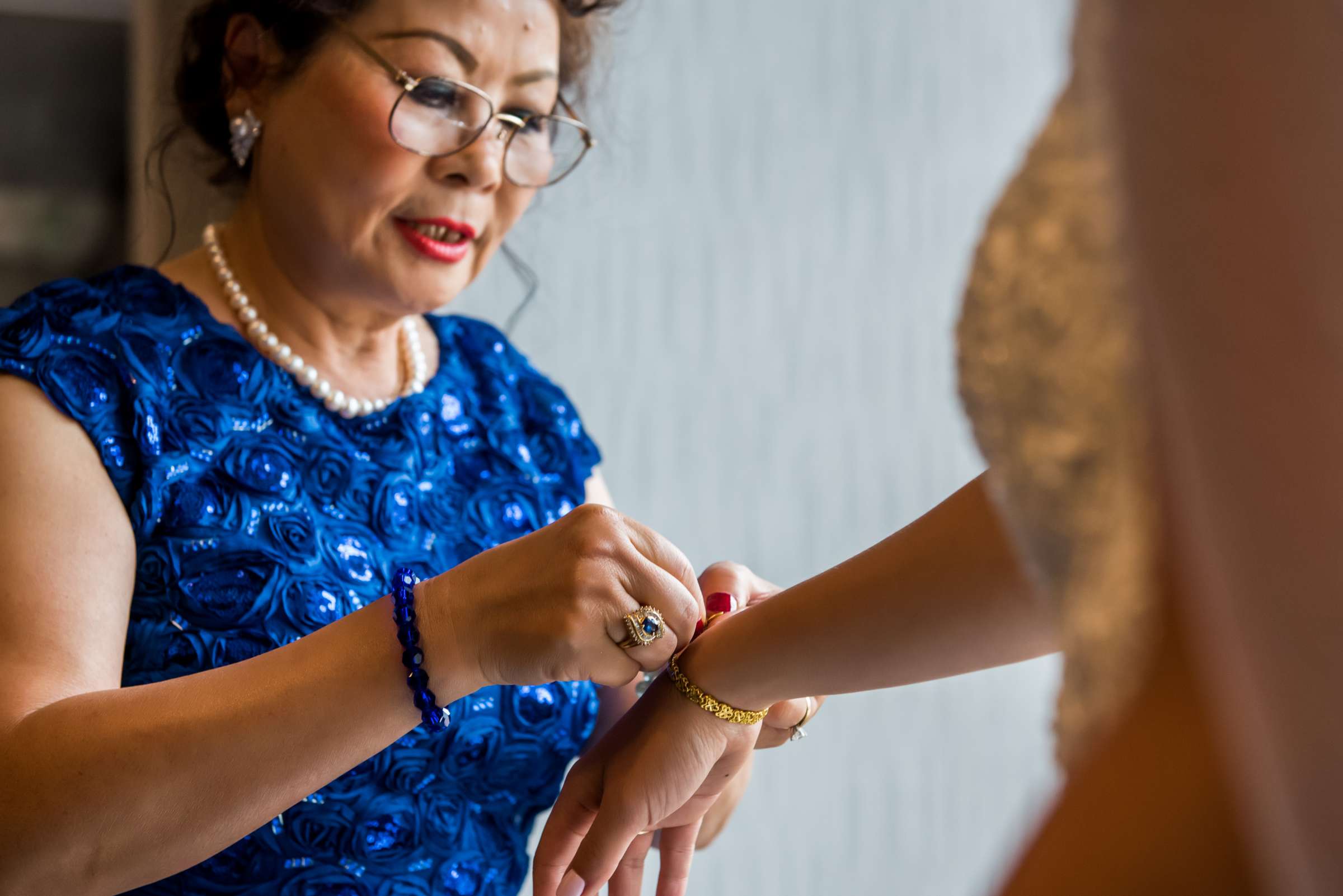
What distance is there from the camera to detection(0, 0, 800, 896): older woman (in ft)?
3.09

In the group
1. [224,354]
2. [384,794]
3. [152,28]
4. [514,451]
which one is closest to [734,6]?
[152,28]

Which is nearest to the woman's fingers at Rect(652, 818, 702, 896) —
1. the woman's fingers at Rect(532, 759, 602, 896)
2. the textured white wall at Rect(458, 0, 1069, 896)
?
the woman's fingers at Rect(532, 759, 602, 896)

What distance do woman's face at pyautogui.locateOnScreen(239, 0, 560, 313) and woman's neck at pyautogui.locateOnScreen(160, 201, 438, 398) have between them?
0.02m

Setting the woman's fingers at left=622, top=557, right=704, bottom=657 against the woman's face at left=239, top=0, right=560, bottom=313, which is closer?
the woman's fingers at left=622, top=557, right=704, bottom=657

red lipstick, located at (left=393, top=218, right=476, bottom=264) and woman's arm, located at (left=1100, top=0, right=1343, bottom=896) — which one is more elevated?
red lipstick, located at (left=393, top=218, right=476, bottom=264)

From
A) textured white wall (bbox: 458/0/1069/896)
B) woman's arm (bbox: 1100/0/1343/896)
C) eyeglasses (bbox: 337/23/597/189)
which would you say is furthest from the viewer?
textured white wall (bbox: 458/0/1069/896)

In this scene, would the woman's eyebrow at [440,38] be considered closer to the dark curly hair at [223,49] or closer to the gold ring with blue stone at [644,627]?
the dark curly hair at [223,49]

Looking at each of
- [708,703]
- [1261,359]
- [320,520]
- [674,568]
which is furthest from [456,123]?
[1261,359]

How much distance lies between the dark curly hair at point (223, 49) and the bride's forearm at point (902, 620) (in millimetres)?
802

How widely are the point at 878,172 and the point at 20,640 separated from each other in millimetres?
1708

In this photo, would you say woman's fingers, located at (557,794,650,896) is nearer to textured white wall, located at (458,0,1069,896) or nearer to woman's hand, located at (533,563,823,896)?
woman's hand, located at (533,563,823,896)

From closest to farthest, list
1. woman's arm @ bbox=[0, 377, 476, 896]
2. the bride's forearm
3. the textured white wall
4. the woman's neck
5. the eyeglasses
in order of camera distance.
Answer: the bride's forearm < woman's arm @ bbox=[0, 377, 476, 896] < the eyeglasses < the woman's neck < the textured white wall

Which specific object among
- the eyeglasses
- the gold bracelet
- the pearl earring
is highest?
→ the pearl earring

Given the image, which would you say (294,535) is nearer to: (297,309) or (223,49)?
(297,309)
